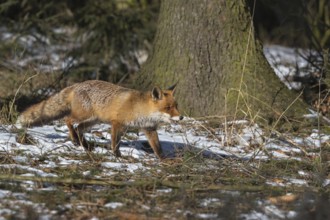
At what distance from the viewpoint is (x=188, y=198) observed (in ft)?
16.6

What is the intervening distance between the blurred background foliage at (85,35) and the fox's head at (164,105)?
4.10 metres

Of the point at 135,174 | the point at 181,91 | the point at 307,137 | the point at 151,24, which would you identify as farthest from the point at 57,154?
the point at 151,24

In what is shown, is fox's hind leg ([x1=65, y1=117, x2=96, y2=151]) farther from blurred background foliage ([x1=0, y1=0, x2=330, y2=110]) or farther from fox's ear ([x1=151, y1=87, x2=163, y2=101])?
blurred background foliage ([x1=0, y1=0, x2=330, y2=110])

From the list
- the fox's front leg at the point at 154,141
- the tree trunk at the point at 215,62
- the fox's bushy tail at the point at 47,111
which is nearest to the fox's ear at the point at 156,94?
the fox's front leg at the point at 154,141

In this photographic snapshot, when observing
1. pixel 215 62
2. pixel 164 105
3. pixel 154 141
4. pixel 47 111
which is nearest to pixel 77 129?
pixel 47 111

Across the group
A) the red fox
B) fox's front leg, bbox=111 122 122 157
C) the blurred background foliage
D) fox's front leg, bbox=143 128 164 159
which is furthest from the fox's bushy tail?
the blurred background foliage

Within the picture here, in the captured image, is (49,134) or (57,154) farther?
(49,134)

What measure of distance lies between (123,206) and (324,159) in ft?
9.80

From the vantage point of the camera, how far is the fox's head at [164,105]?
732cm

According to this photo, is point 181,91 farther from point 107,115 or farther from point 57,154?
point 57,154

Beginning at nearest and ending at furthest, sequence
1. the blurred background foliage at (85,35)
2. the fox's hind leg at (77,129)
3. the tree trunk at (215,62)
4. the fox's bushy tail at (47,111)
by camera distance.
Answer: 1. the fox's hind leg at (77,129)
2. the fox's bushy tail at (47,111)
3. the tree trunk at (215,62)
4. the blurred background foliage at (85,35)

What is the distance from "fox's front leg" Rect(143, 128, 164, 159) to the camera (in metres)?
7.17

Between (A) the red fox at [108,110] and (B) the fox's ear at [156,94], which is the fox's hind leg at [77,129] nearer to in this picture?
(A) the red fox at [108,110]

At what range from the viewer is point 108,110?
7.50m
